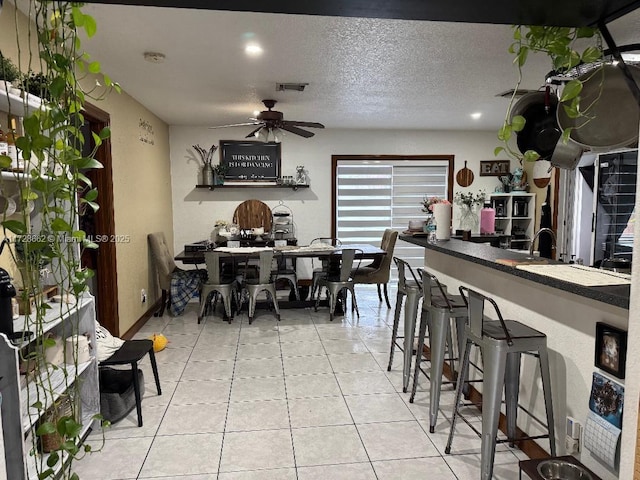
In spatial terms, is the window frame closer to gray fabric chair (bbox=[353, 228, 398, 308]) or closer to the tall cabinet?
gray fabric chair (bbox=[353, 228, 398, 308])

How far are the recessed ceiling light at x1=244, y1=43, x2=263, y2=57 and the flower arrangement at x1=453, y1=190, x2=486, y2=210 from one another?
456 cm

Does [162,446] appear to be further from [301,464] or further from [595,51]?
[595,51]

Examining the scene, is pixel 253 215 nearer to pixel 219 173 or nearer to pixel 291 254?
pixel 219 173

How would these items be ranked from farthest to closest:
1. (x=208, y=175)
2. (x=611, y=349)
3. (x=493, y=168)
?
(x=493, y=168) → (x=208, y=175) → (x=611, y=349)

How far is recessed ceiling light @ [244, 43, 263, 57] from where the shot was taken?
119 inches

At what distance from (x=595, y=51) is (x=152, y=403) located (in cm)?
307

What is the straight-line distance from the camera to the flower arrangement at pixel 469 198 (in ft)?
22.3

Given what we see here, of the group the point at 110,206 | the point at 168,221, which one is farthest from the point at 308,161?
the point at 110,206

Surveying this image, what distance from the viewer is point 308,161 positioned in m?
6.60

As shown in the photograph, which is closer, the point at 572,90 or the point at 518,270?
the point at 572,90

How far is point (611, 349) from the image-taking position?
1734mm

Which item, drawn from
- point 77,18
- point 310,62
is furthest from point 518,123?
point 310,62

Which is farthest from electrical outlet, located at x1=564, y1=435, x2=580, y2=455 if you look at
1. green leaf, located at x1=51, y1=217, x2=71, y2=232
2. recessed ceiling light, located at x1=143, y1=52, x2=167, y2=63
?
recessed ceiling light, located at x1=143, y1=52, x2=167, y2=63

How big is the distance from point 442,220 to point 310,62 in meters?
1.61
